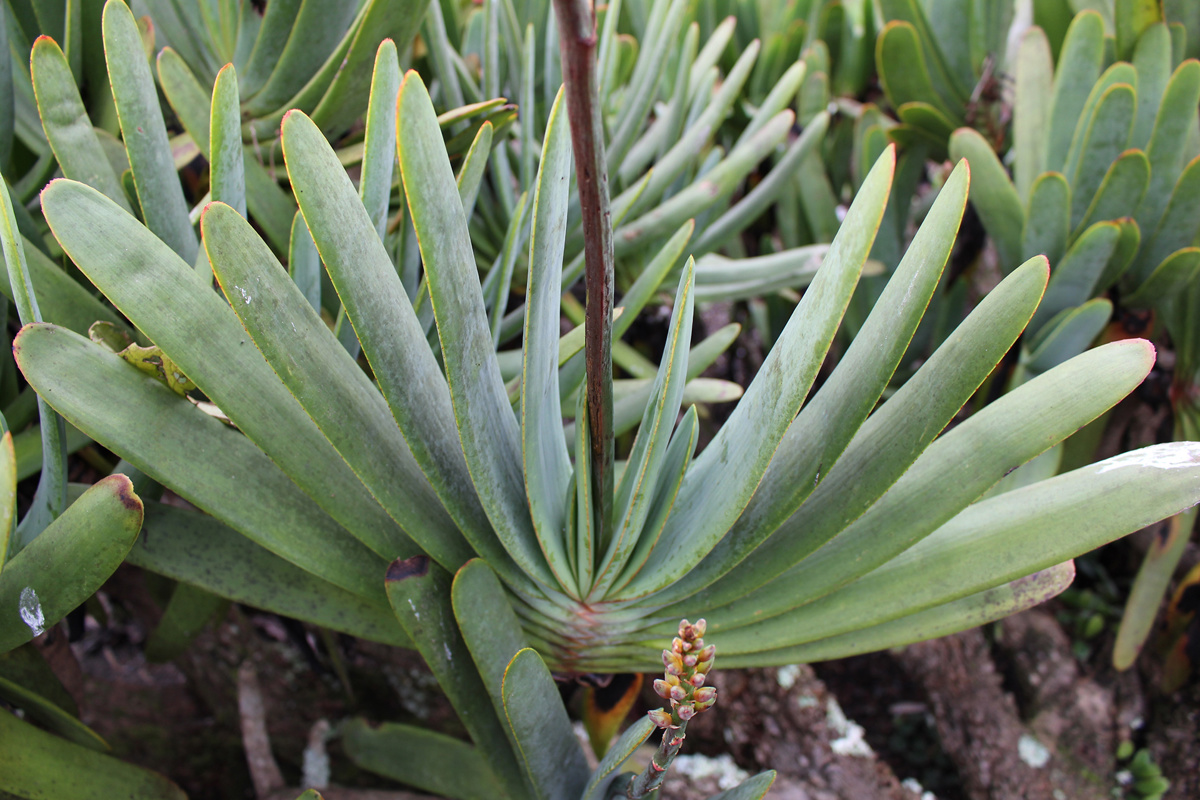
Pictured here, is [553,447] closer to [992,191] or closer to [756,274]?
[756,274]

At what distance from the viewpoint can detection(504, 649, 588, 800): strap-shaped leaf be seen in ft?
1.70

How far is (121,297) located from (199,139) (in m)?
0.31

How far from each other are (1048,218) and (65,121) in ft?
3.46

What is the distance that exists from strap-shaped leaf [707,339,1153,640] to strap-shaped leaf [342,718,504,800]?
388 mm

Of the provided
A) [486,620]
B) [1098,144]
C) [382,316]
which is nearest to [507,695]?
[486,620]

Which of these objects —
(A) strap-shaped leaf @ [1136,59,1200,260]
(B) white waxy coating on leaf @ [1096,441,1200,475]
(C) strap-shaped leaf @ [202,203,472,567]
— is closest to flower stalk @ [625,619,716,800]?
(C) strap-shaped leaf @ [202,203,472,567]

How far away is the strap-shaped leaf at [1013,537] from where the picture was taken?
501 mm

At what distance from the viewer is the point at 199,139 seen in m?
0.69

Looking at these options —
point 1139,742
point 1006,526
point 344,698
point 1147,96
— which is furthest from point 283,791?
point 1147,96

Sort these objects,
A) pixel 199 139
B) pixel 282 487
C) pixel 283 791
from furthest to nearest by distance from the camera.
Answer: pixel 283 791 → pixel 199 139 → pixel 282 487

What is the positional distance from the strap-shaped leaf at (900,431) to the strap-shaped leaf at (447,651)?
0.20 metres

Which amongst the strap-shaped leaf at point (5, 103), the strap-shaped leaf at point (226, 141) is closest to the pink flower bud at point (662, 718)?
the strap-shaped leaf at point (226, 141)

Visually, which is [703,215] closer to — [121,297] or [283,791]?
[121,297]

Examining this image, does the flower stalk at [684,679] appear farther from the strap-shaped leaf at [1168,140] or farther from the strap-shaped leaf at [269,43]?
the strap-shaped leaf at [1168,140]
